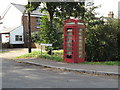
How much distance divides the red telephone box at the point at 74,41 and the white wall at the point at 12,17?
22849mm

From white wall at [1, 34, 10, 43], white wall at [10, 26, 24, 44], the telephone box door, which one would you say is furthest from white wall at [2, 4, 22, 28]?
the telephone box door

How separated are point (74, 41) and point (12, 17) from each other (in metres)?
26.6

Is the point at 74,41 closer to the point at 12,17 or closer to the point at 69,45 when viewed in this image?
the point at 69,45

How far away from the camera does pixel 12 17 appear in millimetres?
35188

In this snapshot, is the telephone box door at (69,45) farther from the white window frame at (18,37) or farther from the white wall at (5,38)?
the white wall at (5,38)

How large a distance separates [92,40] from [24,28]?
20.8 meters

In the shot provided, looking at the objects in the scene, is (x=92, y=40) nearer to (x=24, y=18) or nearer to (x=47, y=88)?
(x=47, y=88)

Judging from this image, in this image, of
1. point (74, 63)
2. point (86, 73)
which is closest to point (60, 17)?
point (74, 63)

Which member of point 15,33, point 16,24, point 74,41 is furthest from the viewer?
point 16,24

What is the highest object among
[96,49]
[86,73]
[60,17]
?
[60,17]

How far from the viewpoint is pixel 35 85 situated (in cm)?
621

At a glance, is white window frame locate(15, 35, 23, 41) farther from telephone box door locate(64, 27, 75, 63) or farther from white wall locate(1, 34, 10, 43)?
telephone box door locate(64, 27, 75, 63)

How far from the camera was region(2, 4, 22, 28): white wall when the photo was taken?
33344mm

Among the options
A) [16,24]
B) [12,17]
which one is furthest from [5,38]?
[12,17]
